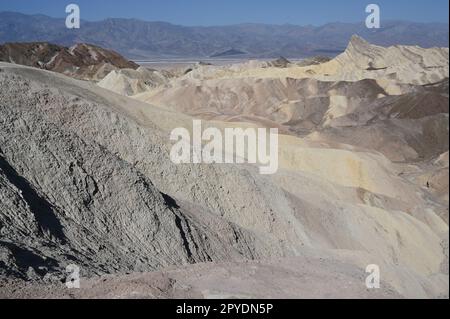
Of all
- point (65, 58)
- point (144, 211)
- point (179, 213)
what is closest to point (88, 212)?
point (144, 211)

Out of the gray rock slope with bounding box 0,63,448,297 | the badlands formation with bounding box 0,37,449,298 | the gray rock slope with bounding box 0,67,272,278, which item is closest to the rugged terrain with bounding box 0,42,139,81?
the badlands formation with bounding box 0,37,449,298

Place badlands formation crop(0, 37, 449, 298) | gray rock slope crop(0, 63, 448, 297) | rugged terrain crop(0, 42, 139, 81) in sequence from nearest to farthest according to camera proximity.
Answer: badlands formation crop(0, 37, 449, 298) → gray rock slope crop(0, 63, 448, 297) → rugged terrain crop(0, 42, 139, 81)

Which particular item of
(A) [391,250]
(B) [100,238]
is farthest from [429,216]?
(B) [100,238]

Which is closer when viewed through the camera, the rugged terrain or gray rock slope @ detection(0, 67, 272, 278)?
gray rock slope @ detection(0, 67, 272, 278)

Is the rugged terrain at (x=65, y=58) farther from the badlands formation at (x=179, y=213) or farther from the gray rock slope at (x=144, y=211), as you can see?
the gray rock slope at (x=144, y=211)

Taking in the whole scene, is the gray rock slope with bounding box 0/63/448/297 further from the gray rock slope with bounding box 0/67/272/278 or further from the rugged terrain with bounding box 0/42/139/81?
the rugged terrain with bounding box 0/42/139/81

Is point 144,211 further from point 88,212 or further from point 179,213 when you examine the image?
point 179,213

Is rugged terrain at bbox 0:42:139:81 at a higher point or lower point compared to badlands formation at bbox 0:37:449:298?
higher

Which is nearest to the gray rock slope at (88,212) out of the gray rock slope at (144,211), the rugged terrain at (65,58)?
the gray rock slope at (144,211)

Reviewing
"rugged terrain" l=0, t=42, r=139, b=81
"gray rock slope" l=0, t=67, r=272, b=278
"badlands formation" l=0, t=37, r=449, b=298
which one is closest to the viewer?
"badlands formation" l=0, t=37, r=449, b=298
